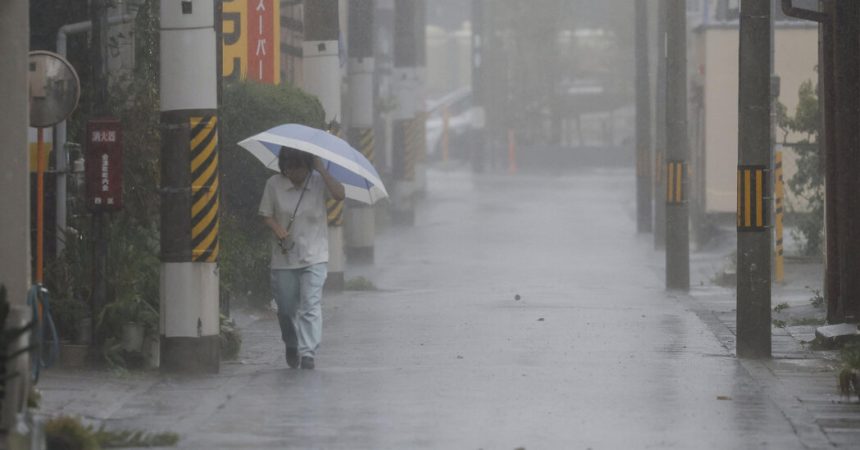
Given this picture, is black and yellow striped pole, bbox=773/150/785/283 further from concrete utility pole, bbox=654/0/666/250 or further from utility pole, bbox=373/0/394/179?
utility pole, bbox=373/0/394/179

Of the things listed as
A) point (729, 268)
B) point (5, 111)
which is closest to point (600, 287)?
point (729, 268)

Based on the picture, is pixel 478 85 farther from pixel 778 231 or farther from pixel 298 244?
pixel 298 244

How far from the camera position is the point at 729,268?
81.6ft

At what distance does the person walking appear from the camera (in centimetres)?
1338

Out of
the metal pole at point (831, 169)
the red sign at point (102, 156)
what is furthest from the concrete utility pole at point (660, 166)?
the red sign at point (102, 156)

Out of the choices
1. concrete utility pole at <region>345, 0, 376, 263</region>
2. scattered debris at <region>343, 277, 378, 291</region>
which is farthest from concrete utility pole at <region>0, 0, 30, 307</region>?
concrete utility pole at <region>345, 0, 376, 263</region>

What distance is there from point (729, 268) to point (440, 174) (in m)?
33.3

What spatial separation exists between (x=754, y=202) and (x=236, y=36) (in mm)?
8592

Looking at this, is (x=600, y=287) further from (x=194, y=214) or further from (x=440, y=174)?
(x=440, y=174)

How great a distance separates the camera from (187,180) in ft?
42.0

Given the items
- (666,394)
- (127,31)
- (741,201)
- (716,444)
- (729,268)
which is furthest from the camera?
(729,268)

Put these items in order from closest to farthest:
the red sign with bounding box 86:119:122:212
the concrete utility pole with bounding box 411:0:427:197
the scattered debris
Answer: the red sign with bounding box 86:119:122:212 < the scattered debris < the concrete utility pole with bounding box 411:0:427:197

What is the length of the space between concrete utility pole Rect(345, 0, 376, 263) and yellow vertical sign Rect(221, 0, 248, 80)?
4.67 metres

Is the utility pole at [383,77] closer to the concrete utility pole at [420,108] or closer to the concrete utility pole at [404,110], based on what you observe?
the concrete utility pole at [420,108]
